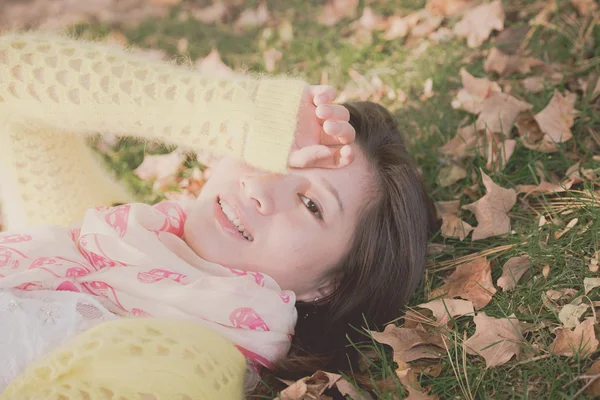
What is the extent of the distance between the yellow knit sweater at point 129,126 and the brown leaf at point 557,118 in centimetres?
118

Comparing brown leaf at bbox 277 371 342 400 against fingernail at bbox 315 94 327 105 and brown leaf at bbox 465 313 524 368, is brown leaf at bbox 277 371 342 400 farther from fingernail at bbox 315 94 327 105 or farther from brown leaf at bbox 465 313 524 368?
fingernail at bbox 315 94 327 105

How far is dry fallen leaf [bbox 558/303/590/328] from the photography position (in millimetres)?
1875

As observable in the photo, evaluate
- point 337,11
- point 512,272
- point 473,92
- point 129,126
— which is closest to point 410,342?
point 512,272

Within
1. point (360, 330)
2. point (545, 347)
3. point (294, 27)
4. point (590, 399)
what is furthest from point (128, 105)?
point (294, 27)

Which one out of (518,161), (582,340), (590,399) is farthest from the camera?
(518,161)

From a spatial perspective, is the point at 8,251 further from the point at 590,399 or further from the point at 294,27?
the point at 294,27

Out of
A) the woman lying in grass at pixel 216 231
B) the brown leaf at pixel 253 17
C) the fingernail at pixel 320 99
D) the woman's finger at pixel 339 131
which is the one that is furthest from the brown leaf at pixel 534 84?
the brown leaf at pixel 253 17

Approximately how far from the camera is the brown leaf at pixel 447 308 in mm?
2044

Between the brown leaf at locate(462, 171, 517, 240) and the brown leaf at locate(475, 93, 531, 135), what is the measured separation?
0.41 meters

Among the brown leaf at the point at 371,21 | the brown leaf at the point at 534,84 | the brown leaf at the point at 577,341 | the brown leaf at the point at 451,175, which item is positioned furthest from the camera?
the brown leaf at the point at 371,21

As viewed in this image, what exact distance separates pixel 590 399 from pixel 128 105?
5.24 ft

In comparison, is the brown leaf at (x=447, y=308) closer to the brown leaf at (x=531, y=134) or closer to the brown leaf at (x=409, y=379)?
the brown leaf at (x=409, y=379)

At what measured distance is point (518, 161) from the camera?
8.95ft

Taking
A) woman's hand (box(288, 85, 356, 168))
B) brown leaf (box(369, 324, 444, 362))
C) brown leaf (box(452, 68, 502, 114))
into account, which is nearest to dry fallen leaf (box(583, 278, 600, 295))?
brown leaf (box(369, 324, 444, 362))
